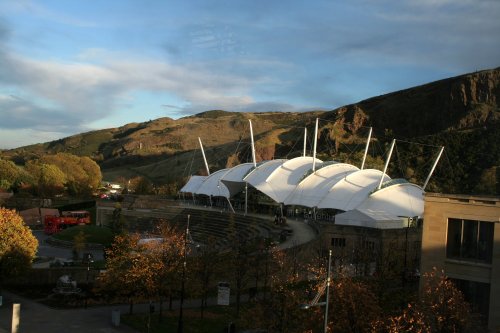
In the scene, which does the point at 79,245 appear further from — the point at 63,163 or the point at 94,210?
the point at 63,163

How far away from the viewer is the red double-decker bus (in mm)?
59266

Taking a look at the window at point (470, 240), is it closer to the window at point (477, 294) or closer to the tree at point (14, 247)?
the window at point (477, 294)

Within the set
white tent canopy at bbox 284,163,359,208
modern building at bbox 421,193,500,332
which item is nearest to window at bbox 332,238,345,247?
white tent canopy at bbox 284,163,359,208

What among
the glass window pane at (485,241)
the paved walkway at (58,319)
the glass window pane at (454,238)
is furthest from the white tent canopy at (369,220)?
the glass window pane at (485,241)

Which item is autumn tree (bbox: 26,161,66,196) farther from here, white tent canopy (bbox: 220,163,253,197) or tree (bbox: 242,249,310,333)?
tree (bbox: 242,249,310,333)

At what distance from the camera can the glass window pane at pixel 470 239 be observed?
68.0ft

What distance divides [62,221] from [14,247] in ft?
105

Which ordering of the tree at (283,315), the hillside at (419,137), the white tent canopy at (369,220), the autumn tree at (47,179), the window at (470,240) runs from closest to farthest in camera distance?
the tree at (283,315), the window at (470,240), the white tent canopy at (369,220), the autumn tree at (47,179), the hillside at (419,137)

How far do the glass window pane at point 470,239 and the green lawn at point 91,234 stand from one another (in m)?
34.8

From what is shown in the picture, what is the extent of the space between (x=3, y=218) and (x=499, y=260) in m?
25.7

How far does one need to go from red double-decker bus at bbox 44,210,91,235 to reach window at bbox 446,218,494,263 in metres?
47.6

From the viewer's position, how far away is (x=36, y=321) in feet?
84.0

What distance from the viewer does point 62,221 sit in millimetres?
60875

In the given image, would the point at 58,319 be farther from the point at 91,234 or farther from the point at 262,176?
the point at 262,176
